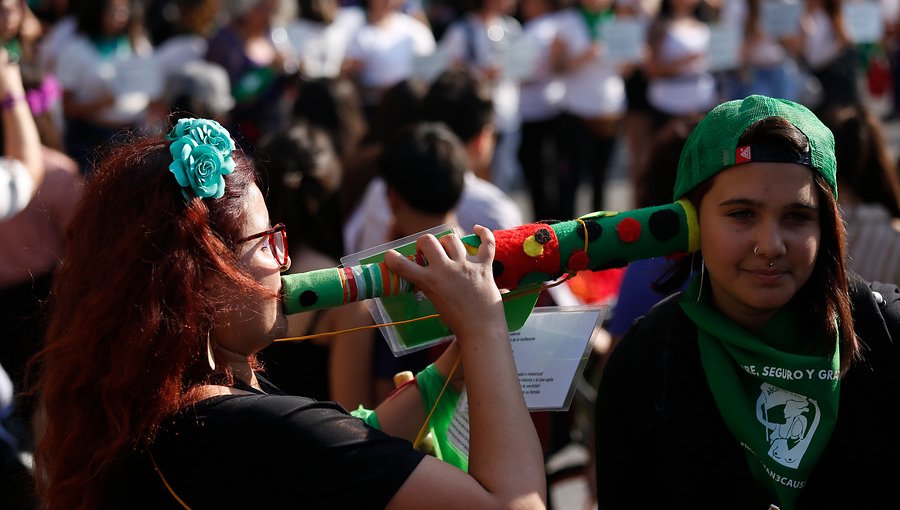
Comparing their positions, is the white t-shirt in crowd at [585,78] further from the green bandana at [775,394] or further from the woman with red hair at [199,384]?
the woman with red hair at [199,384]

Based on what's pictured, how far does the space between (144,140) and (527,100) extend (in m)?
6.55

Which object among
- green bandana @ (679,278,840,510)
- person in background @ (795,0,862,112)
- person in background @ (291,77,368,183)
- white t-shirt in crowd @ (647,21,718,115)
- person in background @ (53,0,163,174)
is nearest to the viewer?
green bandana @ (679,278,840,510)

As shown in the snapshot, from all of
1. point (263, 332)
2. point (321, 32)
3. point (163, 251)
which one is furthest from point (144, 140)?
point (321, 32)

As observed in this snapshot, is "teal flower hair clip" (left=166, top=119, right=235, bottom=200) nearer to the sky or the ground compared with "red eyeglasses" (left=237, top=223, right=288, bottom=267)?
nearer to the sky

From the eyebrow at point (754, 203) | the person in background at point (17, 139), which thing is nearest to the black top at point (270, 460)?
the eyebrow at point (754, 203)

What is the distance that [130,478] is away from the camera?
1854mm

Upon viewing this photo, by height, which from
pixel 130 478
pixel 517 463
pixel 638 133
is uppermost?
pixel 517 463

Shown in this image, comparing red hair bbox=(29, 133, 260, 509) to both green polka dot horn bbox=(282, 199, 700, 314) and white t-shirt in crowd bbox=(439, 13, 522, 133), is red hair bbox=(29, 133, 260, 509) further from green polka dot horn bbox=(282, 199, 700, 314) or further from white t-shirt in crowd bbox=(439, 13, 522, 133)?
white t-shirt in crowd bbox=(439, 13, 522, 133)

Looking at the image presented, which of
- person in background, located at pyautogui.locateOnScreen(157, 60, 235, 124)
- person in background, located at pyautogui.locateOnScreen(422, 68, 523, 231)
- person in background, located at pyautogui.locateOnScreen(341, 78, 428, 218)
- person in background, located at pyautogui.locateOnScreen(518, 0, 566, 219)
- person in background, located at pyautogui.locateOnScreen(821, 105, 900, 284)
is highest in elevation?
person in background, located at pyautogui.locateOnScreen(821, 105, 900, 284)

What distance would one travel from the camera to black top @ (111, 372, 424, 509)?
178 cm

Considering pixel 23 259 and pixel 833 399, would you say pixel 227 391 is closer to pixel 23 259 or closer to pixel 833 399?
pixel 833 399

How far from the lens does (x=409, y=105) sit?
17.6 feet

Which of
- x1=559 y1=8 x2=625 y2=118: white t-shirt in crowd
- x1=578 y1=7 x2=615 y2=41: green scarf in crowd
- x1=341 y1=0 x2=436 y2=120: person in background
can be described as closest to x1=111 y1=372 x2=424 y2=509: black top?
x1=341 y1=0 x2=436 y2=120: person in background

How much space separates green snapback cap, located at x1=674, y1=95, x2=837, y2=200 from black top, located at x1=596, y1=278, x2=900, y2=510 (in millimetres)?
300
